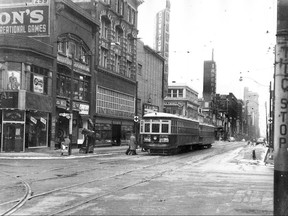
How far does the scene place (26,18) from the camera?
3791cm

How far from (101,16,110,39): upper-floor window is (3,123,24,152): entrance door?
20.3m

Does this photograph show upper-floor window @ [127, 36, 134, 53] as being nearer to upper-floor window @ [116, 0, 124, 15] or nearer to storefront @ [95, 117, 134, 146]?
upper-floor window @ [116, 0, 124, 15]

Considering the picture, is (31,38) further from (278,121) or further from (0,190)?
(278,121)

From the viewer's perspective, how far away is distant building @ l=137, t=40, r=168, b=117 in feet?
214

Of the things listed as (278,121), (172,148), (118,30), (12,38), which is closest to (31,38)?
(12,38)

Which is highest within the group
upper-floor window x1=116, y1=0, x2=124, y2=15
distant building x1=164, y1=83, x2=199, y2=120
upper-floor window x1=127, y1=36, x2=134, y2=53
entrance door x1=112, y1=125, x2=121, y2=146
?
upper-floor window x1=116, y1=0, x2=124, y2=15

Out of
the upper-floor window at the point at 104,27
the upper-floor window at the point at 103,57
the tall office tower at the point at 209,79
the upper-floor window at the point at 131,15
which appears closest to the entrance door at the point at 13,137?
the upper-floor window at the point at 103,57

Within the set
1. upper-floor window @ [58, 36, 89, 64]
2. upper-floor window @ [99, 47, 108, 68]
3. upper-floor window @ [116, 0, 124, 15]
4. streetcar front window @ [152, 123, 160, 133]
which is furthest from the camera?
upper-floor window @ [116, 0, 124, 15]

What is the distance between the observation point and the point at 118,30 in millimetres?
55531

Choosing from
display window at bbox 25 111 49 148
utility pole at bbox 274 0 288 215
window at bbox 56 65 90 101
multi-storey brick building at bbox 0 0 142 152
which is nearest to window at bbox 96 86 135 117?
multi-storey brick building at bbox 0 0 142 152

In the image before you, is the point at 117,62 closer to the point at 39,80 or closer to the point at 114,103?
the point at 114,103

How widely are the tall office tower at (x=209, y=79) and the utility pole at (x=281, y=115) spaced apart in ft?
350

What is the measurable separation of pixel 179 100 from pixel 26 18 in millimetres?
64376

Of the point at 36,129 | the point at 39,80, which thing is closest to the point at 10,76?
the point at 39,80
